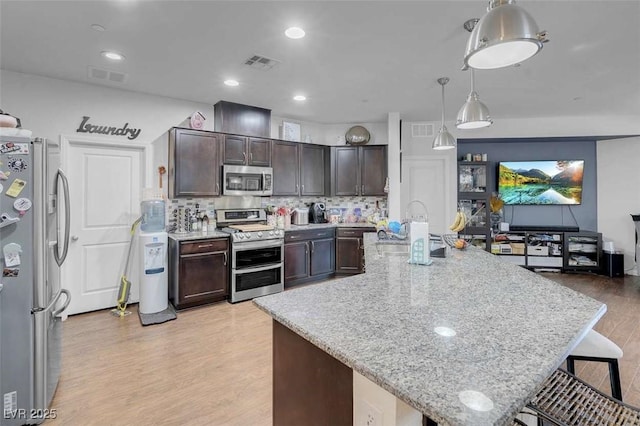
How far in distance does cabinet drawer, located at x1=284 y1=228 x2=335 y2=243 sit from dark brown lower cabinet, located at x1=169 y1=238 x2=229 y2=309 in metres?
0.97

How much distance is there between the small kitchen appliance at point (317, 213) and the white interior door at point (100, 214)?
8.66 ft

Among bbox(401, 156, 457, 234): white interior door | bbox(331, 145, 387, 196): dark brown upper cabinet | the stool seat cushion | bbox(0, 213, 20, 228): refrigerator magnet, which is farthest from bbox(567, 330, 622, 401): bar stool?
bbox(401, 156, 457, 234): white interior door

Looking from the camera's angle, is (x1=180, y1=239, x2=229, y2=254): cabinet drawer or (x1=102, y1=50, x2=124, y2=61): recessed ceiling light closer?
(x1=102, y1=50, x2=124, y2=61): recessed ceiling light

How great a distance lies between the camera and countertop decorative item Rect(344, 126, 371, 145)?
17.6ft

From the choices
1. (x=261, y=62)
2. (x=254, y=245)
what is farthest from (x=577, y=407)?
(x=254, y=245)

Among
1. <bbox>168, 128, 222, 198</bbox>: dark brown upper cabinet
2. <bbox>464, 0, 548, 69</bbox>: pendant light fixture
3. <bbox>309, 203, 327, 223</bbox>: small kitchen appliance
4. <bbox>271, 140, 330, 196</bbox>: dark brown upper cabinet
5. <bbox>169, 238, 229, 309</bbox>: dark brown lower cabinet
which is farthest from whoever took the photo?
<bbox>309, 203, 327, 223</bbox>: small kitchen appliance

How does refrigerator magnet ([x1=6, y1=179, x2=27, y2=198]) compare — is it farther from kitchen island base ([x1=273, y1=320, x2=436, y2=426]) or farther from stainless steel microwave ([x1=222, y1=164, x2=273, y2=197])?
stainless steel microwave ([x1=222, y1=164, x2=273, y2=197])

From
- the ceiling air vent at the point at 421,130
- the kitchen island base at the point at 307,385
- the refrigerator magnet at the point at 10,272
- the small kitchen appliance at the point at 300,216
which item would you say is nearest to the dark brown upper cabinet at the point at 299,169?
the small kitchen appliance at the point at 300,216

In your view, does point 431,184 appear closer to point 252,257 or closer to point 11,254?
point 252,257

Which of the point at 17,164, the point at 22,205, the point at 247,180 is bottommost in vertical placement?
the point at 22,205

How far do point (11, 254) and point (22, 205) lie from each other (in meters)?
0.29

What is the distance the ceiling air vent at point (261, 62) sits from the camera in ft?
9.96

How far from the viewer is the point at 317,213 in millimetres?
5488

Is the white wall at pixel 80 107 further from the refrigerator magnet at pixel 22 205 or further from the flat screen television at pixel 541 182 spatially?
the flat screen television at pixel 541 182
